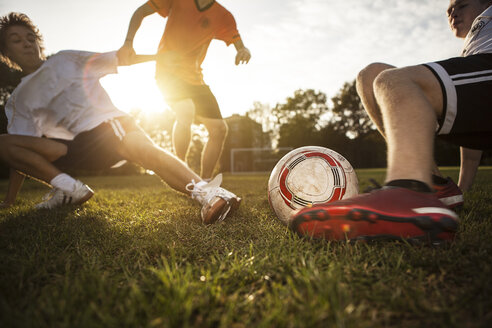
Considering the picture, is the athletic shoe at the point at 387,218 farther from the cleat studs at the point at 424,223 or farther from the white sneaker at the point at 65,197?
the white sneaker at the point at 65,197

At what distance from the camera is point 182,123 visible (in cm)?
441

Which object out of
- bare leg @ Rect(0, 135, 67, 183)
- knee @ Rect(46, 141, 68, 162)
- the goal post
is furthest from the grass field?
the goal post

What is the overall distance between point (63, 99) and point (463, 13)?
4214mm

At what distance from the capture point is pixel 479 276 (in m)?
1.02

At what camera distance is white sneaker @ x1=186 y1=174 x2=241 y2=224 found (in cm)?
213

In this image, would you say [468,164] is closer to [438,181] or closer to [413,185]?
[438,181]

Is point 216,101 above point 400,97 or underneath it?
above

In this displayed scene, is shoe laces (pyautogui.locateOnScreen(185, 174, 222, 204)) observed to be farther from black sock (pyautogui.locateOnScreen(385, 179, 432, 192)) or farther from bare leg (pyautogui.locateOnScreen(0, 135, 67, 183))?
bare leg (pyautogui.locateOnScreen(0, 135, 67, 183))

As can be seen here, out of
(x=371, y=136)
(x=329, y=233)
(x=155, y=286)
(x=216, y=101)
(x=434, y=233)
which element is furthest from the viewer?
(x=371, y=136)

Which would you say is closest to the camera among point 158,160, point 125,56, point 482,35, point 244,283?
point 244,283

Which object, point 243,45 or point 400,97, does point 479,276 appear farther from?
point 243,45

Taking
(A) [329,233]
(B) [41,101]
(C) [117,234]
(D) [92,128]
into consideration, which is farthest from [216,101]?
(A) [329,233]

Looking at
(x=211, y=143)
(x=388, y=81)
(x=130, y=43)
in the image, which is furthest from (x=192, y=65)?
(x=388, y=81)

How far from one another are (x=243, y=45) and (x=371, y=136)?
148 ft
